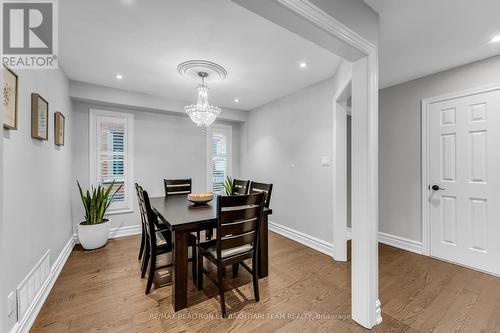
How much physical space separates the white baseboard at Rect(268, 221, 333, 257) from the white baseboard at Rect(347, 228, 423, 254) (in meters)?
1.09

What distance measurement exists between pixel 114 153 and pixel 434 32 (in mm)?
4527

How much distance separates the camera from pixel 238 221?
6.08 feet

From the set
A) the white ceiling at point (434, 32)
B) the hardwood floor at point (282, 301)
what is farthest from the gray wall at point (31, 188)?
the white ceiling at point (434, 32)

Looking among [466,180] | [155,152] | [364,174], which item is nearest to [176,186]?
[155,152]

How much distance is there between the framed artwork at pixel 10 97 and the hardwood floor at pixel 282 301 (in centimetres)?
156

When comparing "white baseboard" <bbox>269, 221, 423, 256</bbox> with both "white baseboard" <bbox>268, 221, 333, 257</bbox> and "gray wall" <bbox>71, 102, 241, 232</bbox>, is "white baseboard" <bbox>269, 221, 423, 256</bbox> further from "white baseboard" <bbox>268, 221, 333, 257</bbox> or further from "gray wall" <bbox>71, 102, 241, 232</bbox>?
"gray wall" <bbox>71, 102, 241, 232</bbox>

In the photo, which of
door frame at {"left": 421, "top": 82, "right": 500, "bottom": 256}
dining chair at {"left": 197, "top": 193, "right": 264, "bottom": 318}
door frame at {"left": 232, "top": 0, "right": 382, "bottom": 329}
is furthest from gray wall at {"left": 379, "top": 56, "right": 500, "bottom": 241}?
dining chair at {"left": 197, "top": 193, "right": 264, "bottom": 318}

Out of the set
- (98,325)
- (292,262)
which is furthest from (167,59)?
(292,262)

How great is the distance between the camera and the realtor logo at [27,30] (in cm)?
155

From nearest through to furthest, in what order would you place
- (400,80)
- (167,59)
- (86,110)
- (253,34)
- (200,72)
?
(253,34) < (167,59) < (200,72) < (400,80) < (86,110)

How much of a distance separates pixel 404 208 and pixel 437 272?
36.3 inches

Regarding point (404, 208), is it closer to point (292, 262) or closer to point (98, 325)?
point (292, 262)

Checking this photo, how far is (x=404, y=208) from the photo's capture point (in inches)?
126

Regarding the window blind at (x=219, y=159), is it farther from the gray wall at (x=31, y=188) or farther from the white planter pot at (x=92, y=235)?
the gray wall at (x=31, y=188)
